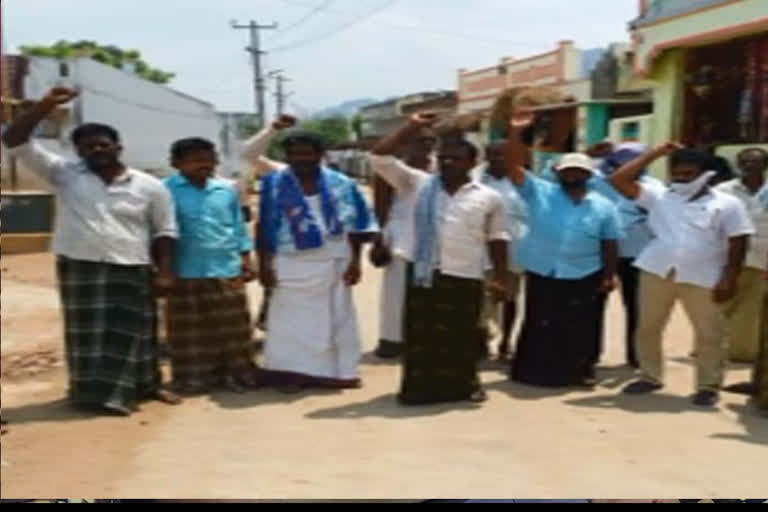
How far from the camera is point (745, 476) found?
156 inches

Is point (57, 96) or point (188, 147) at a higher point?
point (57, 96)

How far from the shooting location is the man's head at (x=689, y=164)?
508 cm

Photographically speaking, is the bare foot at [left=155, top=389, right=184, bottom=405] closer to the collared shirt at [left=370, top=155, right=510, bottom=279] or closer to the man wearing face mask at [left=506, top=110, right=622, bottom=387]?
the collared shirt at [left=370, top=155, right=510, bottom=279]

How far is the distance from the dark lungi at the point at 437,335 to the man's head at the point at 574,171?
84cm

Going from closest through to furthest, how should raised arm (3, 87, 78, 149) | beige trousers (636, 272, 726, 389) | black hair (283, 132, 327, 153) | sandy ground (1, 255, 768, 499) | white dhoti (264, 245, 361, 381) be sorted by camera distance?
sandy ground (1, 255, 768, 499), raised arm (3, 87, 78, 149), beige trousers (636, 272, 726, 389), black hair (283, 132, 327, 153), white dhoti (264, 245, 361, 381)

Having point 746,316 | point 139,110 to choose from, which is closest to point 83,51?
point 746,316

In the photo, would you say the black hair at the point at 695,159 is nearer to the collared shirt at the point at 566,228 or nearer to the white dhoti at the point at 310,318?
the collared shirt at the point at 566,228

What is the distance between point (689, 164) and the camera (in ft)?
16.7

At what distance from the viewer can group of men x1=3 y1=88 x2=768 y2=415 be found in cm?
477

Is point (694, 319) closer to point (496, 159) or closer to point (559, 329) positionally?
point (559, 329)

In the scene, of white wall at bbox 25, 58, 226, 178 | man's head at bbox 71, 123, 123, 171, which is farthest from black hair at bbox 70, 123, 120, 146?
white wall at bbox 25, 58, 226, 178

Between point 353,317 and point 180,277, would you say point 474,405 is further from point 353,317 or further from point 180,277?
point 180,277

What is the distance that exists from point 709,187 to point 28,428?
12.4 feet

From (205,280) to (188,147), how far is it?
740mm
